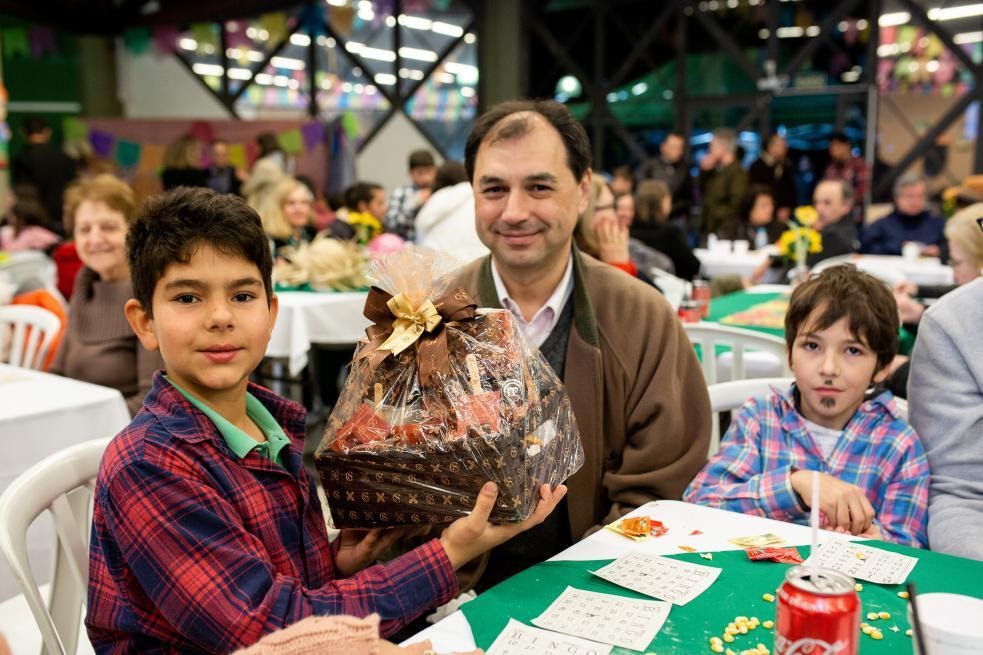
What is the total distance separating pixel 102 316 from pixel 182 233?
5.75ft

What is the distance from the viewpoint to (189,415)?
133 cm

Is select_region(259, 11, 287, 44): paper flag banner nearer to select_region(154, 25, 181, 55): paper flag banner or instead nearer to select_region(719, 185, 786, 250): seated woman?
select_region(154, 25, 181, 55): paper flag banner

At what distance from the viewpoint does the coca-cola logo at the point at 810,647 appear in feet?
A: 2.92

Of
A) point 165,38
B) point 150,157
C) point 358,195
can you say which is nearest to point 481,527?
point 358,195

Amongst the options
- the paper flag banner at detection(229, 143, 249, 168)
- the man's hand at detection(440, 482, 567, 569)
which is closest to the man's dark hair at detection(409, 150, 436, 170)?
the paper flag banner at detection(229, 143, 249, 168)

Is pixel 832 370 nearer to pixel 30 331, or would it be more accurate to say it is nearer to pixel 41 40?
pixel 30 331

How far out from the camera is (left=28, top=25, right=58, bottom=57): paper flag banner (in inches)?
459

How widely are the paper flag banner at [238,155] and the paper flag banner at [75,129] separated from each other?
6.22 ft

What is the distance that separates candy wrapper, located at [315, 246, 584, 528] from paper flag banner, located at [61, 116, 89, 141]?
11.7 metres

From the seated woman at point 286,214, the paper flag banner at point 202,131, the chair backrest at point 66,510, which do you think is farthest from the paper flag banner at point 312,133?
the chair backrest at point 66,510

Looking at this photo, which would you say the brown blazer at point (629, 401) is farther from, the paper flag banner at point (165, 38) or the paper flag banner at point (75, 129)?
the paper flag banner at point (165, 38)

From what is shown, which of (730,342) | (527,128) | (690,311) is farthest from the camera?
(690,311)

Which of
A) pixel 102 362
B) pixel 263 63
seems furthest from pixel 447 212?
pixel 263 63

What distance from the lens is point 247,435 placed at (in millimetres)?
1404
